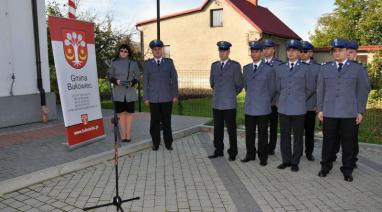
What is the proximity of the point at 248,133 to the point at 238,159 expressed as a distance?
0.57 metres

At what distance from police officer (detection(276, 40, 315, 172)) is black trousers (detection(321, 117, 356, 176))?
0.43m

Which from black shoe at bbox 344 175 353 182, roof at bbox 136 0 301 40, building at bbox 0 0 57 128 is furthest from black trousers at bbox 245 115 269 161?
roof at bbox 136 0 301 40

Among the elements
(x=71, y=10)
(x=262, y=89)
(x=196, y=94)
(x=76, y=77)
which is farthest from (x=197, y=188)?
(x=196, y=94)

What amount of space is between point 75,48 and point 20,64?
3253mm

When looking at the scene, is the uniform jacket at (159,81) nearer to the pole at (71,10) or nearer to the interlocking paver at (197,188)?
the interlocking paver at (197,188)

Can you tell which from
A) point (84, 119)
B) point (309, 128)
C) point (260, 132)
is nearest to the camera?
point (260, 132)

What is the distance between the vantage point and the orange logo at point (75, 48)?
21.6 feet

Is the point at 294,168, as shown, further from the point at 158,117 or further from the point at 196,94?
the point at 196,94

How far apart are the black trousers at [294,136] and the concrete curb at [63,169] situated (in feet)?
9.08

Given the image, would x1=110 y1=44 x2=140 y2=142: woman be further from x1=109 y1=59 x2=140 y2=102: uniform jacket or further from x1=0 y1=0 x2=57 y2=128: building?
x1=0 y1=0 x2=57 y2=128: building

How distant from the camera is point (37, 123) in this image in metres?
9.70

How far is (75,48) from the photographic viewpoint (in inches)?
269

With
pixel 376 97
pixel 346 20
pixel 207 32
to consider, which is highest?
pixel 346 20

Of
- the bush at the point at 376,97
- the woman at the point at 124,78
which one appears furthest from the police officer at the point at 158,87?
the bush at the point at 376,97
